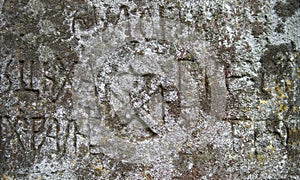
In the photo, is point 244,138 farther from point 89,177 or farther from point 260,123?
point 89,177

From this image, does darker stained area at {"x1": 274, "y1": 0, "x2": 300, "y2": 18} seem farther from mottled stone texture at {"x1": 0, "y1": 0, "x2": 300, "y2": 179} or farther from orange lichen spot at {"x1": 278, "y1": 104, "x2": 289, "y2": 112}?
→ orange lichen spot at {"x1": 278, "y1": 104, "x2": 289, "y2": 112}

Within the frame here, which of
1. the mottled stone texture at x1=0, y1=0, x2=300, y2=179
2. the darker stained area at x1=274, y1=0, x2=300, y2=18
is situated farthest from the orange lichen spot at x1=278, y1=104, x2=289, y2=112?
the darker stained area at x1=274, y1=0, x2=300, y2=18

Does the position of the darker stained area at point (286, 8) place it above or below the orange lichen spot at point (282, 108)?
above

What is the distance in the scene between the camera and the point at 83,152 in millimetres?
2176

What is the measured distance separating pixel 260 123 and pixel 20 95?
3.95ft

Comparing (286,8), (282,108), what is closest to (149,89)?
(282,108)

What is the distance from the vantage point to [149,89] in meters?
2.23

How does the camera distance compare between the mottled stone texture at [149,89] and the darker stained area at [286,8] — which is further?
the darker stained area at [286,8]

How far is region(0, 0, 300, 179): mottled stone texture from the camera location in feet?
7.06

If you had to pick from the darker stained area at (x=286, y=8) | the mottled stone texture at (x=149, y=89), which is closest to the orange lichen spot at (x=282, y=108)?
the mottled stone texture at (x=149, y=89)

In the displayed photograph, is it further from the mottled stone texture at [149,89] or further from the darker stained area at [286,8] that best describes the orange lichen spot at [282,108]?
the darker stained area at [286,8]

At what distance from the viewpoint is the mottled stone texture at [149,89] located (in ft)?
7.06

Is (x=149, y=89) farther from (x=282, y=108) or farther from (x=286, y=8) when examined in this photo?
(x=286, y=8)

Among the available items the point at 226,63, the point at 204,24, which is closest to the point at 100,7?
the point at 204,24
